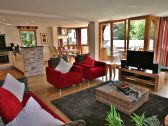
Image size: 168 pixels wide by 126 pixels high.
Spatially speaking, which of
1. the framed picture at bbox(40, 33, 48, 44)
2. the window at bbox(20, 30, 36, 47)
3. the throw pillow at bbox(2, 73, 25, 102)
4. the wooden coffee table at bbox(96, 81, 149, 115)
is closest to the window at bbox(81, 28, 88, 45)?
the framed picture at bbox(40, 33, 48, 44)

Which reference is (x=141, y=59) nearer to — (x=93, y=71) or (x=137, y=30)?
(x=93, y=71)

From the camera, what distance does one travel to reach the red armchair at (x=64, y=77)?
3779 millimetres

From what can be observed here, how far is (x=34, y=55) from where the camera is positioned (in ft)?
18.4

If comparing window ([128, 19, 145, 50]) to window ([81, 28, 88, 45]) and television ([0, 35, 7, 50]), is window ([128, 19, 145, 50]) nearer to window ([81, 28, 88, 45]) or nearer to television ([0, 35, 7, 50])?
window ([81, 28, 88, 45])

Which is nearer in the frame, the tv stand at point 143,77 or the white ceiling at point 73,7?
the white ceiling at point 73,7

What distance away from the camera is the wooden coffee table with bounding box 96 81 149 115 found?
265cm

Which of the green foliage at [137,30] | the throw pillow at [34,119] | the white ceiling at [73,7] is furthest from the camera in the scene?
the green foliage at [137,30]

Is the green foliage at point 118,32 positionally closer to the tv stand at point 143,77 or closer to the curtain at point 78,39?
the tv stand at point 143,77

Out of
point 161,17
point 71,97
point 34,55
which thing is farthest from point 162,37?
point 34,55

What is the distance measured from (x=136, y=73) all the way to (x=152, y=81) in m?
0.52

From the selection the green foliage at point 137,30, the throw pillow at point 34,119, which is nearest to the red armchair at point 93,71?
the green foliage at point 137,30

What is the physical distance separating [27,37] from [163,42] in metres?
7.72

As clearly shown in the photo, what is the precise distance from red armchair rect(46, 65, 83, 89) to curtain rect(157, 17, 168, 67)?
150 inches

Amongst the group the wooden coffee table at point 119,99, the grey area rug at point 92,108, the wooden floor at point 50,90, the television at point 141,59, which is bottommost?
the grey area rug at point 92,108
